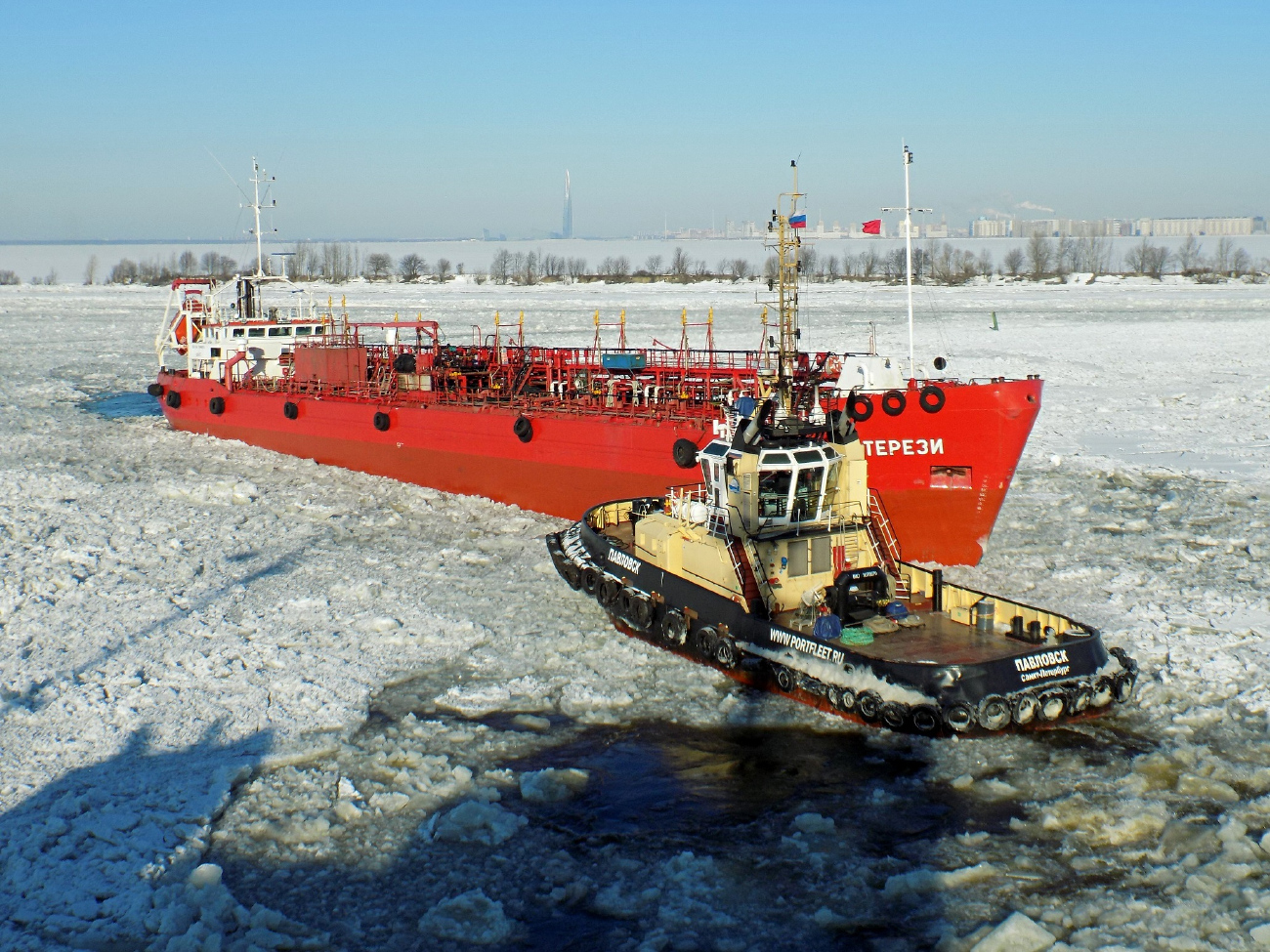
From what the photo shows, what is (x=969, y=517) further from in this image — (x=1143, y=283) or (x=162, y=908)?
(x=1143, y=283)

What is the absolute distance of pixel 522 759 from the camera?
9523 mm

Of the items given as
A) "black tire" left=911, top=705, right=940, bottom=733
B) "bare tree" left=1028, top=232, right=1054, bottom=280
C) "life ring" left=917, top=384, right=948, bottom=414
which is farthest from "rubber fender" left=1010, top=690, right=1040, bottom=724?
"bare tree" left=1028, top=232, right=1054, bottom=280

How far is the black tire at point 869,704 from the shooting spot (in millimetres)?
9727

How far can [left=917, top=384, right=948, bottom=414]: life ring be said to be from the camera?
1423 centimetres

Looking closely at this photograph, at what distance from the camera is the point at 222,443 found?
952 inches

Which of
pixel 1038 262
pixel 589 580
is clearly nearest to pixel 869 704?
pixel 589 580

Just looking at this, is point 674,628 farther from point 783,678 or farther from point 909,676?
point 909,676

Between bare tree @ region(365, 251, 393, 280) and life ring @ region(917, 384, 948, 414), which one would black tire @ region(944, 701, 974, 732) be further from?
bare tree @ region(365, 251, 393, 280)

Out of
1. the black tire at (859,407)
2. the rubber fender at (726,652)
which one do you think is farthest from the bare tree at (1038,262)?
the rubber fender at (726,652)

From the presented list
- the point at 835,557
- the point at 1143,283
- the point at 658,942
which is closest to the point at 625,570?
the point at 835,557

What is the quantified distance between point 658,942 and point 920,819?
2.53 metres

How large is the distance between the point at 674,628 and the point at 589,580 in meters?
1.89

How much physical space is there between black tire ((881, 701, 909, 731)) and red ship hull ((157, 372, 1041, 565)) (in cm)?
537

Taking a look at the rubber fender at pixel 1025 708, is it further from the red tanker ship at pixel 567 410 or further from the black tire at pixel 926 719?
the red tanker ship at pixel 567 410
